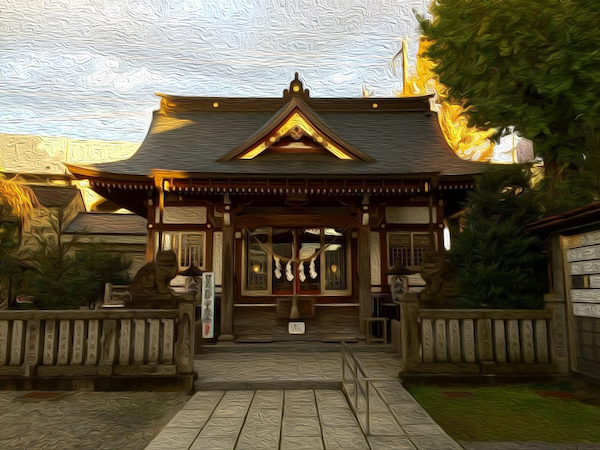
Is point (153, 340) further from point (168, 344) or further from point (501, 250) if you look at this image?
point (501, 250)

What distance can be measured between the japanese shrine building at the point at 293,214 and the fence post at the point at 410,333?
4565 mm

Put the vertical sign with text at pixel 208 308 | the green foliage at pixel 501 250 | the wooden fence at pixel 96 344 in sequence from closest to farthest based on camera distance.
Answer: the wooden fence at pixel 96 344
the green foliage at pixel 501 250
the vertical sign with text at pixel 208 308

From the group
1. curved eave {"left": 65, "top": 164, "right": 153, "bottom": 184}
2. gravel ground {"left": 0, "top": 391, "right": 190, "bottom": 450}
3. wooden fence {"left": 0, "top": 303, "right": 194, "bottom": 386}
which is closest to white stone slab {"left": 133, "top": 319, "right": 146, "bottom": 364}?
wooden fence {"left": 0, "top": 303, "right": 194, "bottom": 386}

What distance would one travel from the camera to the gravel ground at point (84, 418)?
5.09m

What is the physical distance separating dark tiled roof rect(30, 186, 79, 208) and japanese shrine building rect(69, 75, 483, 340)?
15065 mm

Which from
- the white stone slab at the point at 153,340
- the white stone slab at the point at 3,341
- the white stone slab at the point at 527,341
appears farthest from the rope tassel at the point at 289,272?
the white stone slab at the point at 3,341

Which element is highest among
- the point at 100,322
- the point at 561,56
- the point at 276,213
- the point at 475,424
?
the point at 561,56

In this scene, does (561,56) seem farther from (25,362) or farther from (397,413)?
(25,362)

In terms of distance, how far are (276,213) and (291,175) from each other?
5.97ft

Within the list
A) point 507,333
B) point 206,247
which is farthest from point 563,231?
point 206,247

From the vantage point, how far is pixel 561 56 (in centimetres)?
992

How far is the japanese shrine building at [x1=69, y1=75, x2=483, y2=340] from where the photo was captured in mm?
11938

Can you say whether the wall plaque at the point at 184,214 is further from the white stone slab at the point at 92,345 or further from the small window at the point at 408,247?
the white stone slab at the point at 92,345

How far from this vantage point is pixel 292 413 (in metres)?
5.96
